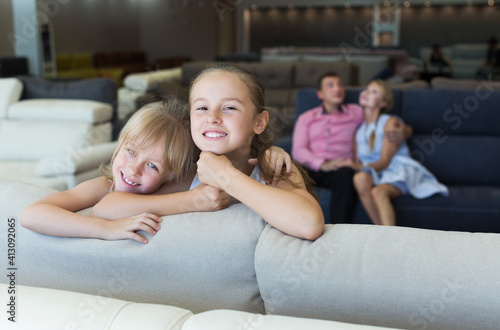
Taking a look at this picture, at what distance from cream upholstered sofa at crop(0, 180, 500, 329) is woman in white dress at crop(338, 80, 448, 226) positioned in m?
1.97

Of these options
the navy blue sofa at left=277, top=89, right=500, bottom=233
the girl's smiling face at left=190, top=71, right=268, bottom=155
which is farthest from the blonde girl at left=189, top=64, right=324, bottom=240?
the navy blue sofa at left=277, top=89, right=500, bottom=233

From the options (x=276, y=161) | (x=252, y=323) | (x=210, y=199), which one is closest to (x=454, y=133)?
(x=276, y=161)

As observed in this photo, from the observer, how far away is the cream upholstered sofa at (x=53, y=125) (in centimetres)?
340

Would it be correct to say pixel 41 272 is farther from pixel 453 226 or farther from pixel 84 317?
pixel 453 226

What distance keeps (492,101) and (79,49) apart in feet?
24.5

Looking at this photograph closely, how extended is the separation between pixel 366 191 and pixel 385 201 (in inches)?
5.2

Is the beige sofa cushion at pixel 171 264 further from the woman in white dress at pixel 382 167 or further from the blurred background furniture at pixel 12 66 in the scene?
the blurred background furniture at pixel 12 66

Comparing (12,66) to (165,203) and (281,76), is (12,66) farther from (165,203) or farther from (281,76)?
(165,203)

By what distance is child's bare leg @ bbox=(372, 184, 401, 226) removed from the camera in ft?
8.93

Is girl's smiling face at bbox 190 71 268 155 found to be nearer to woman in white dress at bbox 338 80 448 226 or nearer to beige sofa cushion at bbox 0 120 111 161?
woman in white dress at bbox 338 80 448 226

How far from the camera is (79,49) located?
359 inches

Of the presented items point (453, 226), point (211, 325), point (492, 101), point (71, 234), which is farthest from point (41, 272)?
point (492, 101)

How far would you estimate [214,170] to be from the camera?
0.99 m

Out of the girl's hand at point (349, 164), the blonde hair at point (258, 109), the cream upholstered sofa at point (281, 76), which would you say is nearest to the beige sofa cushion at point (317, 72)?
the cream upholstered sofa at point (281, 76)
